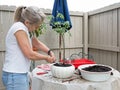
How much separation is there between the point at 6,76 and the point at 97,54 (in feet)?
7.81

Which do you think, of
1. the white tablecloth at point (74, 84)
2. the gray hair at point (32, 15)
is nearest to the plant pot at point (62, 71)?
the white tablecloth at point (74, 84)

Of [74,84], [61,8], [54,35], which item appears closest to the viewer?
[74,84]

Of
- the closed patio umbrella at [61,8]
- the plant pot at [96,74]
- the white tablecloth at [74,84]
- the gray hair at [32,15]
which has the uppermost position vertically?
the closed patio umbrella at [61,8]

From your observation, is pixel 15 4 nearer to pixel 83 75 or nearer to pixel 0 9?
pixel 0 9

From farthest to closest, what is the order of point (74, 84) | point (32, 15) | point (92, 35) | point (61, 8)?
point (92, 35)
point (61, 8)
point (32, 15)
point (74, 84)

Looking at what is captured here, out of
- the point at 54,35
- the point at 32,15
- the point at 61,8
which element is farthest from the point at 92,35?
the point at 32,15

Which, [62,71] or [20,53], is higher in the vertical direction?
[20,53]

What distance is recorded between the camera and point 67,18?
320 cm

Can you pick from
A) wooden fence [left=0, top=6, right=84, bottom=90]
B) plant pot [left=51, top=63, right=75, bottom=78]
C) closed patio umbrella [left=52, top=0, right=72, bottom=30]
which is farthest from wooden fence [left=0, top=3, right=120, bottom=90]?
plant pot [left=51, top=63, right=75, bottom=78]

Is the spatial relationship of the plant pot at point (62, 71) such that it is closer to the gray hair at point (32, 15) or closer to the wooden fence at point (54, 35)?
the gray hair at point (32, 15)

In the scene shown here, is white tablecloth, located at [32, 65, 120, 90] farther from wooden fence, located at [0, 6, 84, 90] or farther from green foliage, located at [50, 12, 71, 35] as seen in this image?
wooden fence, located at [0, 6, 84, 90]

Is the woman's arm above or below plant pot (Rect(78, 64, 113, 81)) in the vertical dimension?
above

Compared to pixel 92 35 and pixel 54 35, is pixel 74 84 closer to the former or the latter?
pixel 54 35

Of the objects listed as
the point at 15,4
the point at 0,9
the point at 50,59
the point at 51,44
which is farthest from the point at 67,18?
the point at 50,59
